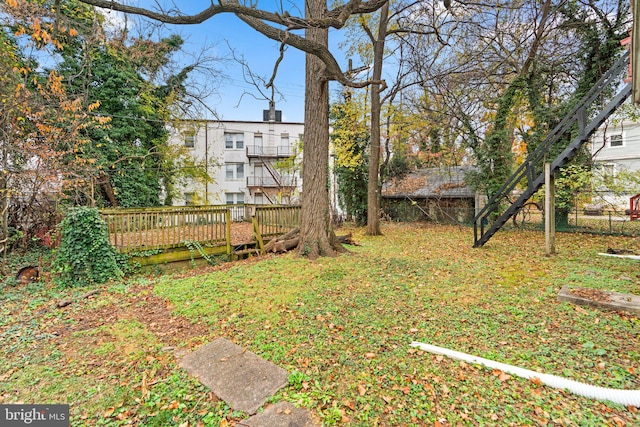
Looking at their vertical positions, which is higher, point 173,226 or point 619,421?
point 173,226

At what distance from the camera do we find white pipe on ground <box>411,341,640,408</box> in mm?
1979

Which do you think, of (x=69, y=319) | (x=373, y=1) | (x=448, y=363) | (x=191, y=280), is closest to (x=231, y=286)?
(x=191, y=280)

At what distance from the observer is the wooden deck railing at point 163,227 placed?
18.0 ft

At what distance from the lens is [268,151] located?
23.7 metres

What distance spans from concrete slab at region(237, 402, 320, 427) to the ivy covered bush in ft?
15.9

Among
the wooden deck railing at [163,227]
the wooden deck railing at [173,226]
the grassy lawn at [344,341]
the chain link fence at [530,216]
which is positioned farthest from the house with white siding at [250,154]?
the grassy lawn at [344,341]

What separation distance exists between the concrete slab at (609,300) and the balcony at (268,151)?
21.0 meters

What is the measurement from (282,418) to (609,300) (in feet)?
14.2

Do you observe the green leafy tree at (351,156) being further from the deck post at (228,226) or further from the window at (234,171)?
the window at (234,171)

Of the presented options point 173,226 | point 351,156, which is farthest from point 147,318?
point 351,156

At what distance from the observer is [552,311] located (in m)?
3.48

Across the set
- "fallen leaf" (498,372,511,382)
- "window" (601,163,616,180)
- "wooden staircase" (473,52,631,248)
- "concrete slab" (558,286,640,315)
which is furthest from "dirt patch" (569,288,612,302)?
"window" (601,163,616,180)

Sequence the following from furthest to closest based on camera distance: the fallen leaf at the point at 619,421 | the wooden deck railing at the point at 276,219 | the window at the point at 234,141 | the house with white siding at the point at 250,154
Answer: the window at the point at 234,141 < the house with white siding at the point at 250,154 < the wooden deck railing at the point at 276,219 < the fallen leaf at the point at 619,421

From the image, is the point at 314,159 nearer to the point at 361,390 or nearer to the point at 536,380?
the point at 361,390
